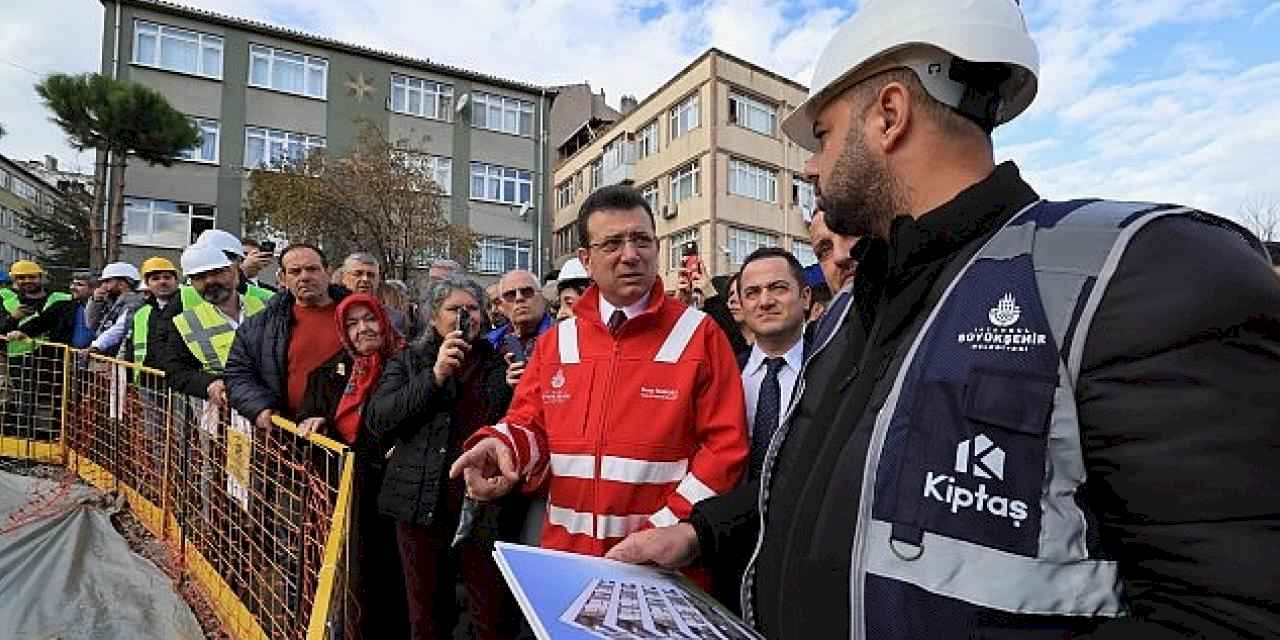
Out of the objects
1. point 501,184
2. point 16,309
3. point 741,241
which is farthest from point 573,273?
point 501,184

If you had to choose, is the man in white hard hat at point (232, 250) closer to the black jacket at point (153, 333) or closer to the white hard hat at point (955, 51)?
the black jacket at point (153, 333)

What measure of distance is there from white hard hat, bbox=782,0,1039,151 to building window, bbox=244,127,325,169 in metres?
27.9

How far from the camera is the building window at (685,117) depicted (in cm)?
3122

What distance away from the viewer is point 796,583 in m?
1.18

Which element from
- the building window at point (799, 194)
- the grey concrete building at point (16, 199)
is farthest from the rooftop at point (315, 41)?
the grey concrete building at point (16, 199)

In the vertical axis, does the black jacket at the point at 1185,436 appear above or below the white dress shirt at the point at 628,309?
below

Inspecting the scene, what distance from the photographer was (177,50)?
83.4ft

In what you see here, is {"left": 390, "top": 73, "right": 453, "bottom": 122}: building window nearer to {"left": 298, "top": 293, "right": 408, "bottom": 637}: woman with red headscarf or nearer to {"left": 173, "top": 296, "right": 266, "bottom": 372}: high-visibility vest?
{"left": 173, "top": 296, "right": 266, "bottom": 372}: high-visibility vest

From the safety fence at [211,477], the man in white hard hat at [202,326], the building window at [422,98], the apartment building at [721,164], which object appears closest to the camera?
the safety fence at [211,477]

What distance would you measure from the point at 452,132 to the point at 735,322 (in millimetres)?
28040

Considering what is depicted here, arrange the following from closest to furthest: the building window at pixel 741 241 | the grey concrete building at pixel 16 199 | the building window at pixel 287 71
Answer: the building window at pixel 287 71 → the building window at pixel 741 241 → the grey concrete building at pixel 16 199

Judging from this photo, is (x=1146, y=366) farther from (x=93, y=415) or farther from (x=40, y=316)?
(x=40, y=316)

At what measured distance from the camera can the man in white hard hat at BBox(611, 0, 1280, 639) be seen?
0.82m

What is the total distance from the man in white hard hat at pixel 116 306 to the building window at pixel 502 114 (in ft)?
77.4
